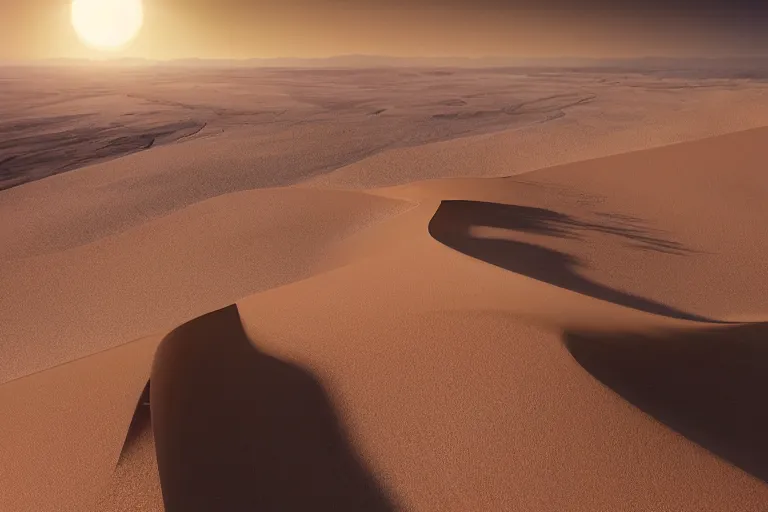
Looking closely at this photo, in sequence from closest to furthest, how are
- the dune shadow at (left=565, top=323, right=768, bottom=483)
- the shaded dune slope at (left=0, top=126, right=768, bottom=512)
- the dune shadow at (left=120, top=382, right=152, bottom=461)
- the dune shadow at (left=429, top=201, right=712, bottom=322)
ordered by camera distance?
the shaded dune slope at (left=0, top=126, right=768, bottom=512) < the dune shadow at (left=565, top=323, right=768, bottom=483) < the dune shadow at (left=120, top=382, right=152, bottom=461) < the dune shadow at (left=429, top=201, right=712, bottom=322)

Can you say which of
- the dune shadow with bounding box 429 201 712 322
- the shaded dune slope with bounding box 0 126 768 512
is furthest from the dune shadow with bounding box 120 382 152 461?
the dune shadow with bounding box 429 201 712 322

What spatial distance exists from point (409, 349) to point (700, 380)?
1.67 meters

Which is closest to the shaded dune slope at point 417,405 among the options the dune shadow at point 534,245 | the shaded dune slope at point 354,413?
→ the shaded dune slope at point 354,413

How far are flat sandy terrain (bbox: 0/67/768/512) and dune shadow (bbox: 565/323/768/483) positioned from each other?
0.06ft

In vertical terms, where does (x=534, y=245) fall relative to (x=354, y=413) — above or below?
below

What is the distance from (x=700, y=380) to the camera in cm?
313

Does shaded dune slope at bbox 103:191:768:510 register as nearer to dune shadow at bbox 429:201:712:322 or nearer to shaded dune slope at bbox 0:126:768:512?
shaded dune slope at bbox 0:126:768:512

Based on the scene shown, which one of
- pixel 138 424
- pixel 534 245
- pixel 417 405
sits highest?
pixel 417 405

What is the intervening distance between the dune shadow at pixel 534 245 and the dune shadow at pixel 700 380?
5.27 ft

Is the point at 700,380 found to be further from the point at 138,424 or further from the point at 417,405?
the point at 138,424

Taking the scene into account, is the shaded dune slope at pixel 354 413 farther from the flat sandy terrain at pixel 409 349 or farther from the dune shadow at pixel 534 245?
the dune shadow at pixel 534 245

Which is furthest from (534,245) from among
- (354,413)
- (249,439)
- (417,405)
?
(249,439)

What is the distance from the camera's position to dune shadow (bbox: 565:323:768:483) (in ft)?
8.87

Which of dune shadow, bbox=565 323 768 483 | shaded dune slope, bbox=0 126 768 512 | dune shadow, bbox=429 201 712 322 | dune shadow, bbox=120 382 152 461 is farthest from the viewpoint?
dune shadow, bbox=429 201 712 322
